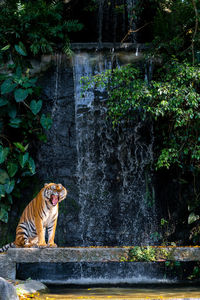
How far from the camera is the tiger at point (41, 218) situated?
5738mm

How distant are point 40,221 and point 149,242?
3.08 meters

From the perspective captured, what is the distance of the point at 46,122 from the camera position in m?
7.82

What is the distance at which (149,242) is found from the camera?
318 inches

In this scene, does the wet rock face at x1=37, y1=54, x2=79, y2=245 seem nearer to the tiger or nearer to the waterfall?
the waterfall

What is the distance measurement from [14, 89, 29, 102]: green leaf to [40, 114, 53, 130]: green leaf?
0.51m

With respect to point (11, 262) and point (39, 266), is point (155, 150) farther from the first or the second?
point (11, 262)

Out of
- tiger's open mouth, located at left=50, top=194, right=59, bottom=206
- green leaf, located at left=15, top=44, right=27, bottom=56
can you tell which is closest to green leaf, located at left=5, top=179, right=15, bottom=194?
tiger's open mouth, located at left=50, top=194, right=59, bottom=206

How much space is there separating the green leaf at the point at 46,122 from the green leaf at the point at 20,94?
51 cm

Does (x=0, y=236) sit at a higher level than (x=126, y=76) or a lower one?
lower

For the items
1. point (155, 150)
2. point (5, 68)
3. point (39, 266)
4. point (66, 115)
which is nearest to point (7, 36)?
point (5, 68)

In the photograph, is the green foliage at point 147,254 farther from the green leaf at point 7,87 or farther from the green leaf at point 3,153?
the green leaf at point 7,87

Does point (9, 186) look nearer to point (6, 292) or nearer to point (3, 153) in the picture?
point (3, 153)

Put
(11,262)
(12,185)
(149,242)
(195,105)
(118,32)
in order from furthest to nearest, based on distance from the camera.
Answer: (118,32) < (149,242) < (12,185) < (195,105) < (11,262)

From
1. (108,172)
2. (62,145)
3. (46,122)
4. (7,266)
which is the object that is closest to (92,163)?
(108,172)
